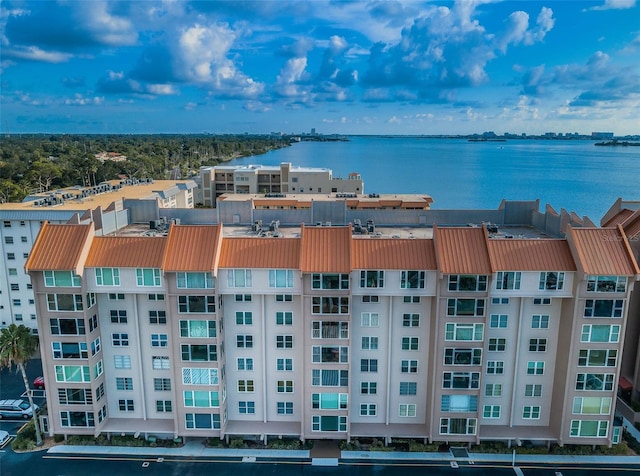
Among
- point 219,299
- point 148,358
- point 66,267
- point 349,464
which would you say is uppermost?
point 66,267

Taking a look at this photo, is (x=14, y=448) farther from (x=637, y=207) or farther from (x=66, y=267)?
(x=637, y=207)

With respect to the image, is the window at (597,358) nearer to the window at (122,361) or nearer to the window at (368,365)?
the window at (368,365)

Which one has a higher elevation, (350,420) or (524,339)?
(524,339)

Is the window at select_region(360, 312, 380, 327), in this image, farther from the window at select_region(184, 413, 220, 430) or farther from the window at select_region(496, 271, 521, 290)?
the window at select_region(184, 413, 220, 430)

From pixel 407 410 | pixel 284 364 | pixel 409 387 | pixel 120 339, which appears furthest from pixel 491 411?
pixel 120 339

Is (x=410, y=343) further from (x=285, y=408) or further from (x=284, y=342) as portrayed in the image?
(x=285, y=408)

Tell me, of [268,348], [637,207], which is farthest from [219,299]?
[637,207]

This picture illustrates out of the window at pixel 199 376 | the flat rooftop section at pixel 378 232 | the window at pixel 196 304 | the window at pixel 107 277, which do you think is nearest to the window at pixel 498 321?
the flat rooftop section at pixel 378 232
